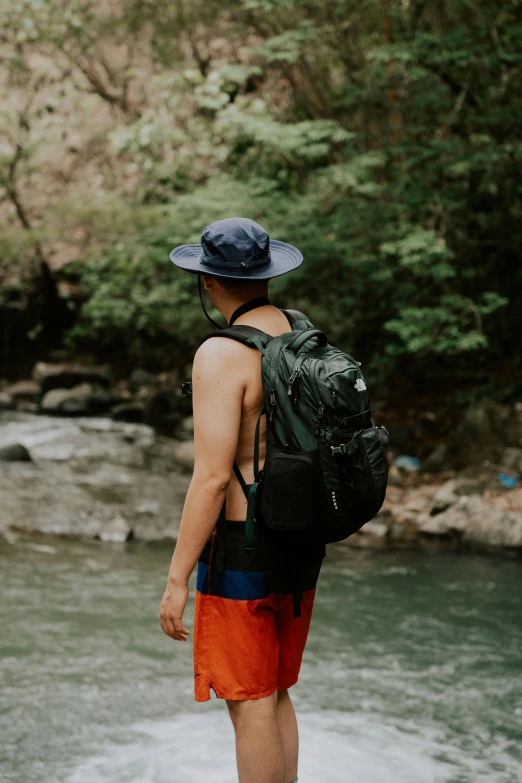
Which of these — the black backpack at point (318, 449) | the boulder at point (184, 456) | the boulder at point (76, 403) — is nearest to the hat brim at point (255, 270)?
the black backpack at point (318, 449)

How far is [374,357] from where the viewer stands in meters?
10.8

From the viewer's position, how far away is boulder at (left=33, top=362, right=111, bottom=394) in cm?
1591

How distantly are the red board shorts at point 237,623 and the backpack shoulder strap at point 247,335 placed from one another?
487 millimetres

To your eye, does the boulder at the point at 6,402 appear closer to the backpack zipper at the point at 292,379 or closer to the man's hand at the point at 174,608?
the man's hand at the point at 174,608

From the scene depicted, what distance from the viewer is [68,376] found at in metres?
16.1

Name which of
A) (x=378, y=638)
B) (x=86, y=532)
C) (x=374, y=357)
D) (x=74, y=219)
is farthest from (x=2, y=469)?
(x=74, y=219)

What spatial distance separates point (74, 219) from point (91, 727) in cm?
1267

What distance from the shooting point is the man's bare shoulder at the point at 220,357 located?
6.97ft

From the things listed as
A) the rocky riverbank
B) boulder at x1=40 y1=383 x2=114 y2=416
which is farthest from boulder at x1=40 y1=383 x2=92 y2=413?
the rocky riverbank

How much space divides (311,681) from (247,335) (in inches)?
96.0

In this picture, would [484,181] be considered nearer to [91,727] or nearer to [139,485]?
[139,485]

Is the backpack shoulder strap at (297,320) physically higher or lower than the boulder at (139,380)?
higher

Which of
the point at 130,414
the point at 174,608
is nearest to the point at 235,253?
the point at 174,608

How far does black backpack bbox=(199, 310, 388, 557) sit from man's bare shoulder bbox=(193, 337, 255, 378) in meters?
0.06
